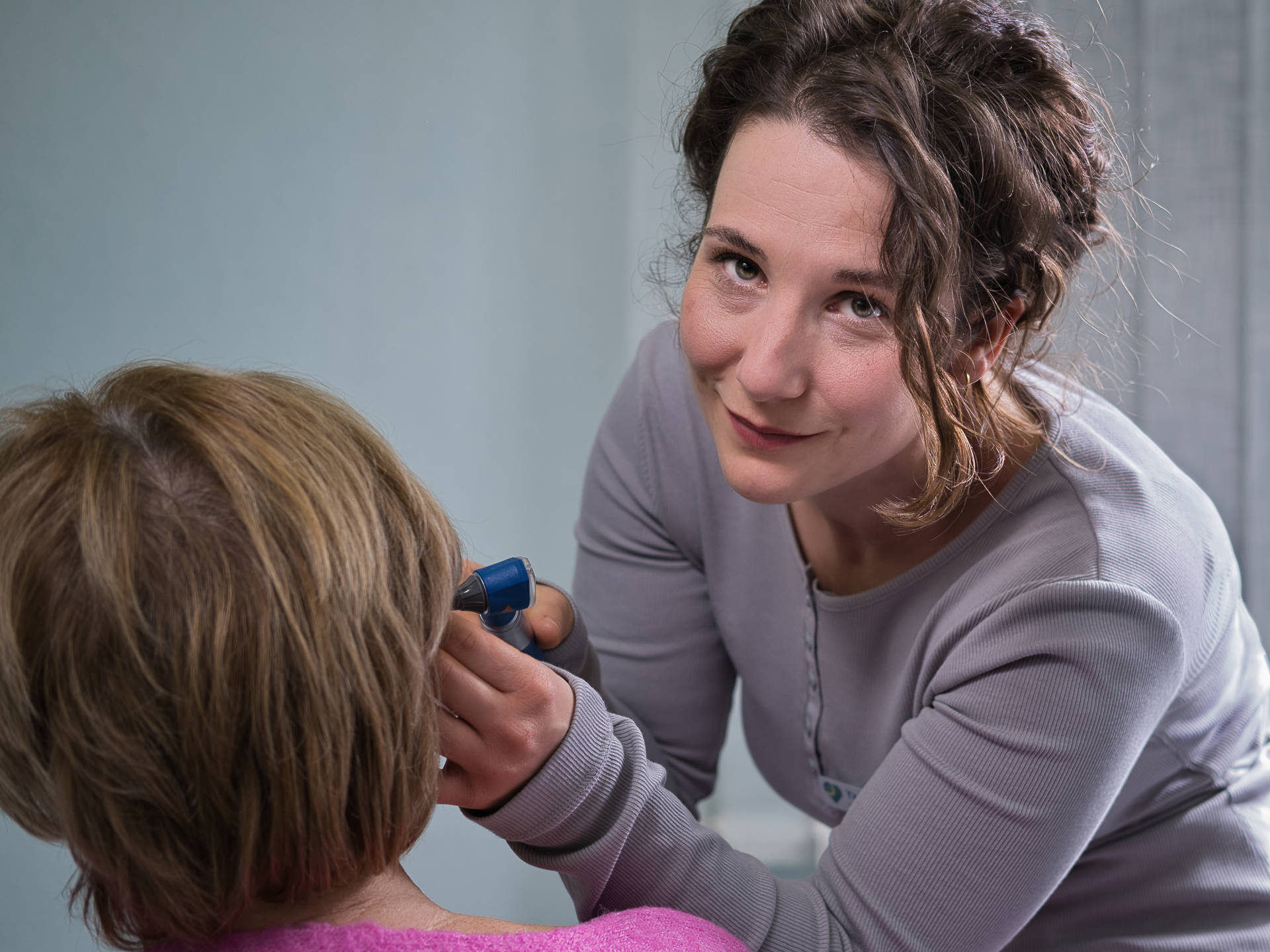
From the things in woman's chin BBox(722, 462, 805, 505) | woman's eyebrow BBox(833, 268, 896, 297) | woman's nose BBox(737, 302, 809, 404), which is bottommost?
woman's chin BBox(722, 462, 805, 505)

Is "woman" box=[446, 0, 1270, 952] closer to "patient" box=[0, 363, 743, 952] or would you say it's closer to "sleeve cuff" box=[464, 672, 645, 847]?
"sleeve cuff" box=[464, 672, 645, 847]

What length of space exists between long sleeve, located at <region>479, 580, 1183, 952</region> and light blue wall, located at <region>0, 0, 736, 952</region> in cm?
55

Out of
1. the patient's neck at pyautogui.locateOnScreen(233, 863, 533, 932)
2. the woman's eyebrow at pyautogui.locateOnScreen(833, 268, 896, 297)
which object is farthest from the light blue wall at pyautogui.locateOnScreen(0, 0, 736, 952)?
the woman's eyebrow at pyautogui.locateOnScreen(833, 268, 896, 297)

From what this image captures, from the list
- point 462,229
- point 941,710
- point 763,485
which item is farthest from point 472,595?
point 462,229

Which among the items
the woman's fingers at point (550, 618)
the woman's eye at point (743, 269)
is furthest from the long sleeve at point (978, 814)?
the woman's eye at point (743, 269)

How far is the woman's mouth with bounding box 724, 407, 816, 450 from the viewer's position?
→ 0.92 metres

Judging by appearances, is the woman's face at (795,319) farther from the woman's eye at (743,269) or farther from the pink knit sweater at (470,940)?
the pink knit sweater at (470,940)

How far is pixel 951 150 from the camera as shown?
34.5 inches

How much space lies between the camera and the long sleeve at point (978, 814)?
2.81 ft

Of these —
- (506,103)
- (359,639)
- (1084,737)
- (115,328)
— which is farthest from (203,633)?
(506,103)

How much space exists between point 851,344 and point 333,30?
2.29 feet

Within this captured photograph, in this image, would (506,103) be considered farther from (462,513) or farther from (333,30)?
(462,513)

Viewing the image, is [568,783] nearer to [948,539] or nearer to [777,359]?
[777,359]

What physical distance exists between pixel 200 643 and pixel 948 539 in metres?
0.70
